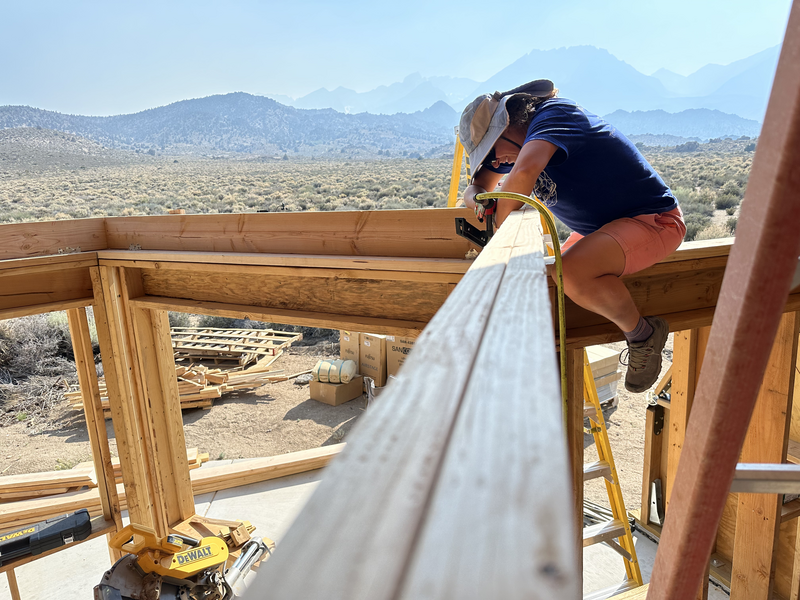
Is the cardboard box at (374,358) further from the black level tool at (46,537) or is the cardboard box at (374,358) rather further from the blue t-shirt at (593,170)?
the blue t-shirt at (593,170)

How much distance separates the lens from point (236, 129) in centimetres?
10925

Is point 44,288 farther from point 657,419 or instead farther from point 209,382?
point 209,382

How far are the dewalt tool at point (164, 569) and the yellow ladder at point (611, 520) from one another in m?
3.23

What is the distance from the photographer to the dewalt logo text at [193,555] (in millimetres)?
4367

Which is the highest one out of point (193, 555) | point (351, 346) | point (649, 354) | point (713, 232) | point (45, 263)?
point (45, 263)

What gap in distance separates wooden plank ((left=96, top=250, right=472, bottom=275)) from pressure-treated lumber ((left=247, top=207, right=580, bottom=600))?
2.27 meters

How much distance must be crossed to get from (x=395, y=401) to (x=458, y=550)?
187 millimetres

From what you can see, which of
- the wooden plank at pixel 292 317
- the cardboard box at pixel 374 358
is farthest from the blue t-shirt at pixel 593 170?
the cardboard box at pixel 374 358

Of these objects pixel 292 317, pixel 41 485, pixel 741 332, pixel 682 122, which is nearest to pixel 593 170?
pixel 741 332

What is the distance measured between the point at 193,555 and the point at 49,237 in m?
2.93

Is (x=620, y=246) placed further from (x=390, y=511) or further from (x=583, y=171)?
(x=390, y=511)

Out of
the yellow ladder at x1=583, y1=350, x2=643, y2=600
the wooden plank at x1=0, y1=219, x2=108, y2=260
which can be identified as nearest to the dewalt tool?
the wooden plank at x1=0, y1=219, x2=108, y2=260

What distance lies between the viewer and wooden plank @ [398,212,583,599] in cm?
28

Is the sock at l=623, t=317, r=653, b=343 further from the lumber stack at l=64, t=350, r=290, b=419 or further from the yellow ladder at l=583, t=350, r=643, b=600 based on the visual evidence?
the lumber stack at l=64, t=350, r=290, b=419
